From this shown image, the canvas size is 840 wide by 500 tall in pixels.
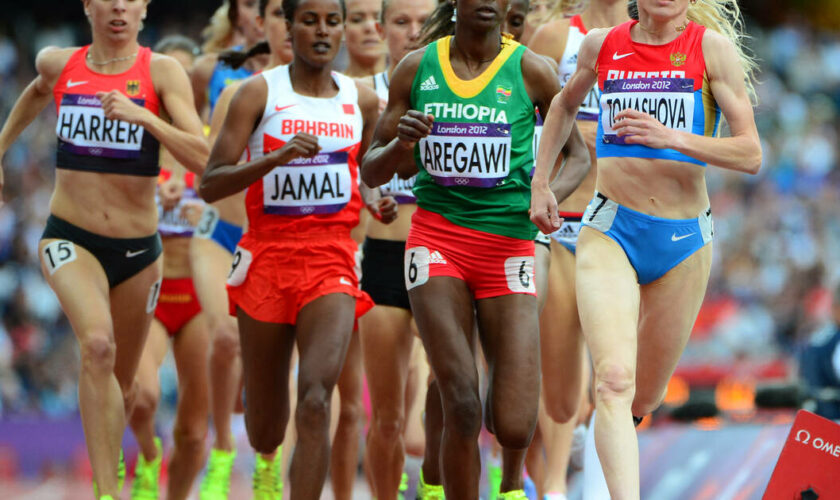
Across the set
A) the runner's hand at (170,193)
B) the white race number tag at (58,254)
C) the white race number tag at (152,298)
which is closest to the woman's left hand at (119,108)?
the white race number tag at (58,254)

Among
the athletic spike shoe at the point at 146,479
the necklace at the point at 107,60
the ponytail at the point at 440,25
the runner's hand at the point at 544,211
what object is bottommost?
the athletic spike shoe at the point at 146,479

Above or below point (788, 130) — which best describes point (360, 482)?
below

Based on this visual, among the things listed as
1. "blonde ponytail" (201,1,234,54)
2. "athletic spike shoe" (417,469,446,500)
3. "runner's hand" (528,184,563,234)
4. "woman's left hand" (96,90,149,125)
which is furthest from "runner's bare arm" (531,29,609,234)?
"blonde ponytail" (201,1,234,54)

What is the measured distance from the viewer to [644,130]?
525cm

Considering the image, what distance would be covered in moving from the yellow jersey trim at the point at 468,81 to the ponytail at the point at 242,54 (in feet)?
9.15

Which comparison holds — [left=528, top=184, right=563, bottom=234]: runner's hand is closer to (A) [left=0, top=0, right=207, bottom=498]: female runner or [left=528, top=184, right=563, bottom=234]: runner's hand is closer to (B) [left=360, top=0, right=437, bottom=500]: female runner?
(B) [left=360, top=0, right=437, bottom=500]: female runner

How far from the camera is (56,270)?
673cm

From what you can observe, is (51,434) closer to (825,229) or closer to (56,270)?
(56,270)

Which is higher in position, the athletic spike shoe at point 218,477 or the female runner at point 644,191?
the female runner at point 644,191

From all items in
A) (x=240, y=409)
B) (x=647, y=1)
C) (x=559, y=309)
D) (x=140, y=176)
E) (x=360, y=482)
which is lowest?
(x=360, y=482)

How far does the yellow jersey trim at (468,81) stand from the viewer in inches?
232

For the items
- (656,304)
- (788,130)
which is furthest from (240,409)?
(788,130)

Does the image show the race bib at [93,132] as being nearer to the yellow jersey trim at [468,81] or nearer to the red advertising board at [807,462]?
the yellow jersey trim at [468,81]

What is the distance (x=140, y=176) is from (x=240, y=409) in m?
3.12
